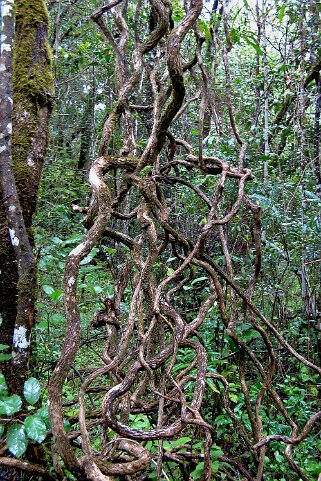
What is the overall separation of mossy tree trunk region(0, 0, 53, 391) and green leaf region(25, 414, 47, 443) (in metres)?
0.52

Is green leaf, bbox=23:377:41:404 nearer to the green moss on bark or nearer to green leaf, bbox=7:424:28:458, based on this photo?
green leaf, bbox=7:424:28:458

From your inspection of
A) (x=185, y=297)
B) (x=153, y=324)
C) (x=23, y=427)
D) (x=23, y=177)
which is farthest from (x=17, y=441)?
(x=185, y=297)

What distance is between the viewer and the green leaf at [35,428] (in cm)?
120

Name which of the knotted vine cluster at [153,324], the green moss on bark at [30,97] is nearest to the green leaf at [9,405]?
the knotted vine cluster at [153,324]

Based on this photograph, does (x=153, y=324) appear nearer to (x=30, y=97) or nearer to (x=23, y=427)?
(x=23, y=427)

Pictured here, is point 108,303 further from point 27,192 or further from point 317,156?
point 317,156

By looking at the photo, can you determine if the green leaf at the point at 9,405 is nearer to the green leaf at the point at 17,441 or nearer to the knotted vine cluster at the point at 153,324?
the green leaf at the point at 17,441

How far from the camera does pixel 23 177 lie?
2096 mm

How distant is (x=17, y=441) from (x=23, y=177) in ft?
4.11

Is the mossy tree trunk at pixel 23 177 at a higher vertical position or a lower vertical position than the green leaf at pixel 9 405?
higher

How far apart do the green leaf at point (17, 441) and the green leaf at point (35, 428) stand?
1.2 inches

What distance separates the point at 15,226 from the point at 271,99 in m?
3.57

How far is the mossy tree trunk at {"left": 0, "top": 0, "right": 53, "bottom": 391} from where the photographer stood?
69.2 inches

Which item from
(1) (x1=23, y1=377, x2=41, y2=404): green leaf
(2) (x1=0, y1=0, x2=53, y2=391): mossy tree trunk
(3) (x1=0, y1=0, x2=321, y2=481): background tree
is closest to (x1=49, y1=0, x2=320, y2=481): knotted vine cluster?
(3) (x1=0, y1=0, x2=321, y2=481): background tree
